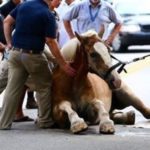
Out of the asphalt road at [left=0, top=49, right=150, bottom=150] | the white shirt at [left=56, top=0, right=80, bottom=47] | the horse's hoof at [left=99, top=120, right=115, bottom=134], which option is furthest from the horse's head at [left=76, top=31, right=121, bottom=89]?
the white shirt at [left=56, top=0, right=80, bottom=47]

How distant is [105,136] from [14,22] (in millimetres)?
2134

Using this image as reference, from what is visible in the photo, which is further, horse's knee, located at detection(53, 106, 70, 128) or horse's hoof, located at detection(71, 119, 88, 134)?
horse's knee, located at detection(53, 106, 70, 128)

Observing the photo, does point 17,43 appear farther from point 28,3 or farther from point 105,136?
point 105,136

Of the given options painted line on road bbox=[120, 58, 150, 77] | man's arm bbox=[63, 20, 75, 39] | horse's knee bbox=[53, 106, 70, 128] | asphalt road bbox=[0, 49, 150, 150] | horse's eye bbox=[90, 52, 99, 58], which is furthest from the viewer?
painted line on road bbox=[120, 58, 150, 77]

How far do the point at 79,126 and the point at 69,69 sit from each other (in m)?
0.84

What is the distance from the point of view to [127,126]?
10312 mm

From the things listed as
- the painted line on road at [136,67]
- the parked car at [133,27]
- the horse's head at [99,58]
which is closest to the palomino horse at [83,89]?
the horse's head at [99,58]

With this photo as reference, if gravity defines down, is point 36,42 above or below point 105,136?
above

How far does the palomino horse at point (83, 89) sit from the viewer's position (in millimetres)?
9484

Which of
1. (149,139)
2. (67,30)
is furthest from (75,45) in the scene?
(67,30)

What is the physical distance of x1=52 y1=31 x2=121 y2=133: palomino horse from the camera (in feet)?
31.1

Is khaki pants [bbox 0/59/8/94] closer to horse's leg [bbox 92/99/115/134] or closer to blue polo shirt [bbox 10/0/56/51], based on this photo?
blue polo shirt [bbox 10/0/56/51]

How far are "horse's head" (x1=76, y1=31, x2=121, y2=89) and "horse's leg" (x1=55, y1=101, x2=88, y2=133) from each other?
59cm

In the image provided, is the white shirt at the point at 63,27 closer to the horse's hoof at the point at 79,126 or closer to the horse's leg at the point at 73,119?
the horse's leg at the point at 73,119
